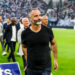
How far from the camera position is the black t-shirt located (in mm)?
5201

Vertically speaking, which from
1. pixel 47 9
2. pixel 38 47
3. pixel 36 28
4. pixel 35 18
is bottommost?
pixel 47 9

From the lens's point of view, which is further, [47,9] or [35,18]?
[47,9]

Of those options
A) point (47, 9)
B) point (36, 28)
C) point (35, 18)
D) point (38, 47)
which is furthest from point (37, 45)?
point (47, 9)

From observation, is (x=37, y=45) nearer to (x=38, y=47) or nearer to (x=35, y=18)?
(x=38, y=47)

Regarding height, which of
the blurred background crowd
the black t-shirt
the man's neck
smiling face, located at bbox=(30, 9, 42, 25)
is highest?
smiling face, located at bbox=(30, 9, 42, 25)

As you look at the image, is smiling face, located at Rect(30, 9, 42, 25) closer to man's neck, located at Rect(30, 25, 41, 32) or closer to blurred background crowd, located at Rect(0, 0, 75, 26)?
man's neck, located at Rect(30, 25, 41, 32)

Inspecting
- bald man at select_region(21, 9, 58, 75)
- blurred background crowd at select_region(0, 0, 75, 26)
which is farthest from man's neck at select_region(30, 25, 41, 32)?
blurred background crowd at select_region(0, 0, 75, 26)

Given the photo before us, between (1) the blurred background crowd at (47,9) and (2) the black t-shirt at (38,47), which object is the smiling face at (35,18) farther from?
(1) the blurred background crowd at (47,9)

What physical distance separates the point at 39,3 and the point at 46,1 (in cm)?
308

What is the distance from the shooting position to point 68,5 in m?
67.1

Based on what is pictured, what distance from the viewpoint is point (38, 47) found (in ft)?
17.2

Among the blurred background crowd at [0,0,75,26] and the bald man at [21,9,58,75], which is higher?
the bald man at [21,9,58,75]

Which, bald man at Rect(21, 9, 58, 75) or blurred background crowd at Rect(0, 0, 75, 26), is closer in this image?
bald man at Rect(21, 9, 58, 75)

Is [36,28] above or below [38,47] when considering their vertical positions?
above
